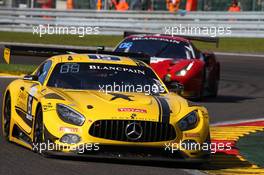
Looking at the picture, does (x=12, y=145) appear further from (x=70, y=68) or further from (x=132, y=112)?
(x=132, y=112)

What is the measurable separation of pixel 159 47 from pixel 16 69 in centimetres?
565

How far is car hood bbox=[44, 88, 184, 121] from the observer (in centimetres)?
916

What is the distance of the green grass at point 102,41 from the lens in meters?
32.5

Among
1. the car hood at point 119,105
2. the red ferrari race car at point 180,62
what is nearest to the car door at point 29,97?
the car hood at point 119,105

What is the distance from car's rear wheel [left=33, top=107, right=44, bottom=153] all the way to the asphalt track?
0.11 m

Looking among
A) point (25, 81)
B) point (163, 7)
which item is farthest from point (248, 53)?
point (25, 81)

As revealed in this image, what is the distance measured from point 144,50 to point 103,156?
28.6 feet

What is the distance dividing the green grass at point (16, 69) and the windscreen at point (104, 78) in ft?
36.7

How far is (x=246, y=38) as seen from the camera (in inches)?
1394

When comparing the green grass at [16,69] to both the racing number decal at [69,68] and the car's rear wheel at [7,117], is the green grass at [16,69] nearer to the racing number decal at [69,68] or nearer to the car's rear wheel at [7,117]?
the car's rear wheel at [7,117]

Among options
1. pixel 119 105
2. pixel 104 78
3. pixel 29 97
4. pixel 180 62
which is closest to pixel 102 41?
pixel 180 62

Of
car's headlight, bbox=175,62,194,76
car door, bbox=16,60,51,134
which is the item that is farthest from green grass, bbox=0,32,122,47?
car door, bbox=16,60,51,134

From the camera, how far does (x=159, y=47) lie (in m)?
17.8
